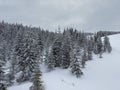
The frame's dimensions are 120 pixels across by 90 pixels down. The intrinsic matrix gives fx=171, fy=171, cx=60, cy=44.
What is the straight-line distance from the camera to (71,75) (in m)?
48.9

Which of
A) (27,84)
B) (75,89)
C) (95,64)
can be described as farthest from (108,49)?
(27,84)

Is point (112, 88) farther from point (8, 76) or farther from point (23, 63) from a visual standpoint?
point (8, 76)

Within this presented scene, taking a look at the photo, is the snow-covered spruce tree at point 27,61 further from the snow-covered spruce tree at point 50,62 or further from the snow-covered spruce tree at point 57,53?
the snow-covered spruce tree at point 57,53

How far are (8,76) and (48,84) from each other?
33.5ft

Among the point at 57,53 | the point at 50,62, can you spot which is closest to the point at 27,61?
the point at 50,62

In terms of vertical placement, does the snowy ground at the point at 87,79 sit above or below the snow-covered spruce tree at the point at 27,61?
below

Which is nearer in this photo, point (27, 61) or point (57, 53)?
point (27, 61)

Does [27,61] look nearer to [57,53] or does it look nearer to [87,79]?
[57,53]

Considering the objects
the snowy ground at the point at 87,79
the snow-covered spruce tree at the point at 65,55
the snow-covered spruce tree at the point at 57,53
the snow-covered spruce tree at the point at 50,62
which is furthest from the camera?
the snow-covered spruce tree at the point at 65,55

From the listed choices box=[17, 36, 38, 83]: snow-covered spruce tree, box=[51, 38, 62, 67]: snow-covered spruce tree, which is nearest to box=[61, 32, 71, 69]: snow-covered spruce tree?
box=[51, 38, 62, 67]: snow-covered spruce tree

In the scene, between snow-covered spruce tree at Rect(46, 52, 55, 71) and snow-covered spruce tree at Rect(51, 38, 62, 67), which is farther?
snow-covered spruce tree at Rect(51, 38, 62, 67)

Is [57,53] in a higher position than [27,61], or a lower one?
higher

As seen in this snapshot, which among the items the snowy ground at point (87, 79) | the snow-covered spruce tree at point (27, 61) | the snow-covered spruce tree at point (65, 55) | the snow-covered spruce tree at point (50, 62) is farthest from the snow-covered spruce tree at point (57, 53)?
the snow-covered spruce tree at point (27, 61)

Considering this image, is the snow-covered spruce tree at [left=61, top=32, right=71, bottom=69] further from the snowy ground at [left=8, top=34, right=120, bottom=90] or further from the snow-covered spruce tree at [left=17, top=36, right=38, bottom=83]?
the snow-covered spruce tree at [left=17, top=36, right=38, bottom=83]
